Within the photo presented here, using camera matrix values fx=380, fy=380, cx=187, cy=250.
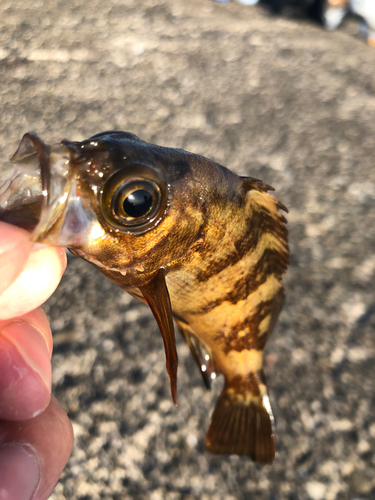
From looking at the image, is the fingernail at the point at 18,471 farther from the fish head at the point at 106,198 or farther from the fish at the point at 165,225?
the fish head at the point at 106,198

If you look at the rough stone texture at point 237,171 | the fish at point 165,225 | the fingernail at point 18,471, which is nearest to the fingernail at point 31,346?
the fingernail at point 18,471

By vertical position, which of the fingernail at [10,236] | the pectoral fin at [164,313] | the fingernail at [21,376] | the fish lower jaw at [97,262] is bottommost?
the fingernail at [21,376]

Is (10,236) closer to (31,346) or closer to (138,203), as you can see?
(138,203)

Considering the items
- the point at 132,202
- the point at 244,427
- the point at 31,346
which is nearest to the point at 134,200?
the point at 132,202

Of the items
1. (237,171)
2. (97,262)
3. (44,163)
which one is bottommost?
(237,171)

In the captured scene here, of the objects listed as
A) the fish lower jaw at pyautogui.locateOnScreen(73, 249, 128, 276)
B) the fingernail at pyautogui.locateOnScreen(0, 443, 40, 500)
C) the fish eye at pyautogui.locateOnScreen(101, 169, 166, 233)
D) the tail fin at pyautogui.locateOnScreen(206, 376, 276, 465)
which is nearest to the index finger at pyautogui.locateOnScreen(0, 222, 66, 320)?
the fish lower jaw at pyautogui.locateOnScreen(73, 249, 128, 276)

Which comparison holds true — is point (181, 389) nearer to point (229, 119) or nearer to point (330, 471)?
point (330, 471)
